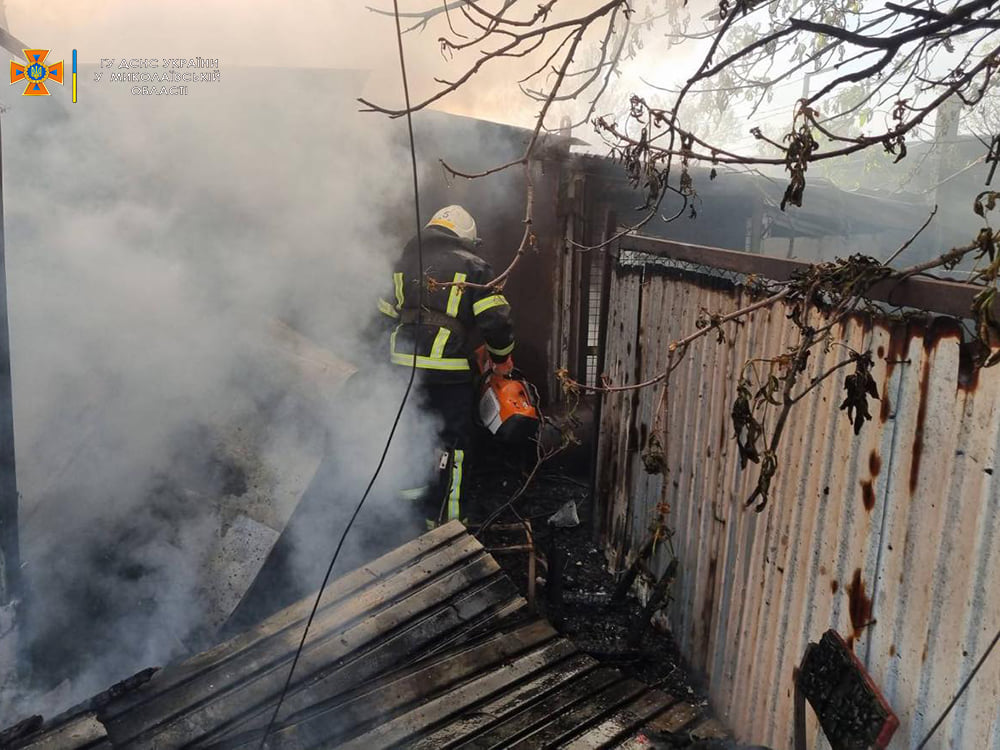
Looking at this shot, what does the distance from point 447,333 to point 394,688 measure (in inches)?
107

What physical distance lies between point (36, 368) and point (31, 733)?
271 centimetres

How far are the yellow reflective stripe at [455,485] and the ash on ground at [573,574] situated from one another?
0.32 metres

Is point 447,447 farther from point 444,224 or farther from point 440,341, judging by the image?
point 444,224

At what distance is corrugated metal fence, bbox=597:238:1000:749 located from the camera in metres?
1.73

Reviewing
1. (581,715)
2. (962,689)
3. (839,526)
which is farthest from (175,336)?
(962,689)

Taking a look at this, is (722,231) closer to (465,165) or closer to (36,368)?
(465,165)

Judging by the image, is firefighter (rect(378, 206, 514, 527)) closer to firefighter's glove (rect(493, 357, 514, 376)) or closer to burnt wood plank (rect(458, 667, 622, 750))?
firefighter's glove (rect(493, 357, 514, 376))

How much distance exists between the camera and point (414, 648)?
3.11 meters

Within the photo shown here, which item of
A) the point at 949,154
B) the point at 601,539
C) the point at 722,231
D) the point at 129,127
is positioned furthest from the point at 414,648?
the point at 949,154

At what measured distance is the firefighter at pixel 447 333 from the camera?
5.02 metres

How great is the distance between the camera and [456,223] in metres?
5.43

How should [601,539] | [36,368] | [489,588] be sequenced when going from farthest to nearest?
[601,539] < [36,368] < [489,588]

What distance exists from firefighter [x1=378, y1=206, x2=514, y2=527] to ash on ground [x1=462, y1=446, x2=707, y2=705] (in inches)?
23.8

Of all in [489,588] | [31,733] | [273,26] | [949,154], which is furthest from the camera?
[949,154]
